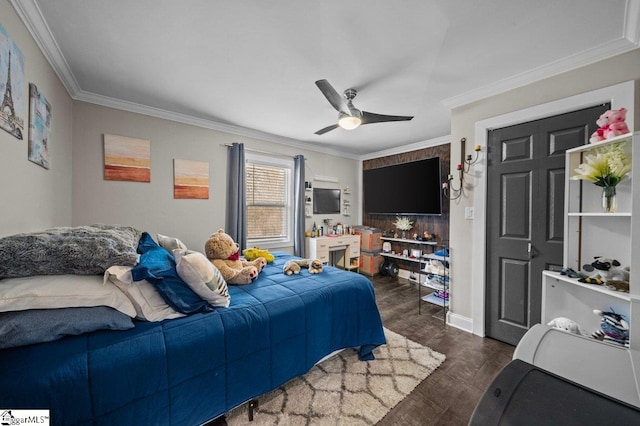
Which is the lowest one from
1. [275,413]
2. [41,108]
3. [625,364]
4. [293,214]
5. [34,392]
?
[275,413]

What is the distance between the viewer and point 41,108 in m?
1.82

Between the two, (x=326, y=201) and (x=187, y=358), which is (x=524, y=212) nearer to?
(x=187, y=358)

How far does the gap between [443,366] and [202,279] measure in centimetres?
205

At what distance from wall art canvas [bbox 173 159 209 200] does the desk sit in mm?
1958

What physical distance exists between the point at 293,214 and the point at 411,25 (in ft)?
10.5

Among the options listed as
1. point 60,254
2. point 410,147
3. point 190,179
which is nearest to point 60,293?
point 60,254

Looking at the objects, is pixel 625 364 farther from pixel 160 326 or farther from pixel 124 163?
pixel 124 163

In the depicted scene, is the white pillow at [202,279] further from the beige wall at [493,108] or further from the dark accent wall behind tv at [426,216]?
the dark accent wall behind tv at [426,216]

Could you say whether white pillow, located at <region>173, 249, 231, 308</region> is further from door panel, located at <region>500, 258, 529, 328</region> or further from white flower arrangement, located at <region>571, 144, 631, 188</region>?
door panel, located at <region>500, 258, 529, 328</region>

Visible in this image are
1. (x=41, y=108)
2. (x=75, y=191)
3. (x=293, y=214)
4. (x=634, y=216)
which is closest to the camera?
(x=634, y=216)

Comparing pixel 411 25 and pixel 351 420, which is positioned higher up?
pixel 411 25

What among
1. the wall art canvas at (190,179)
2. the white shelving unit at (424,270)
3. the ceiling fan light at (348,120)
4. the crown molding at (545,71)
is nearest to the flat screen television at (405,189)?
the white shelving unit at (424,270)

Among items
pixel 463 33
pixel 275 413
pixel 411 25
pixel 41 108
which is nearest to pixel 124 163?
pixel 41 108

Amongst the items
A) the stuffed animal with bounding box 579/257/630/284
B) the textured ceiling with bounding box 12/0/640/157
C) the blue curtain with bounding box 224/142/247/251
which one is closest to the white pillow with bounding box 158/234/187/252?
the blue curtain with bounding box 224/142/247/251
